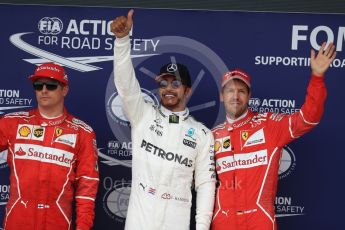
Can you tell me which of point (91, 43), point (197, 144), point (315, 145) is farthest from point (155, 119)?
point (315, 145)

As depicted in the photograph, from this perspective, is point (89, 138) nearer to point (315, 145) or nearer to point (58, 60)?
point (58, 60)

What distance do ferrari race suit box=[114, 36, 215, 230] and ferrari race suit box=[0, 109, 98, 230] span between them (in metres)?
0.28

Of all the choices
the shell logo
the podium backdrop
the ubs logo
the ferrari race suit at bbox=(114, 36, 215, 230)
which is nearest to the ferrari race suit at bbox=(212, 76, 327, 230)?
the ferrari race suit at bbox=(114, 36, 215, 230)

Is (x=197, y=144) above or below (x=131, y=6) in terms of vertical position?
below

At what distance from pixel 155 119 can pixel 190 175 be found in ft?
1.29

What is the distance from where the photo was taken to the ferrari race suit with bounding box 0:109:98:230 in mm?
3236

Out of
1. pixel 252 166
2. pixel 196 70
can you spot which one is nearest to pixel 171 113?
pixel 252 166

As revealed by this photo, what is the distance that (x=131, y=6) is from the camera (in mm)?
4035

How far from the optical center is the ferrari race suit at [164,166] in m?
3.19

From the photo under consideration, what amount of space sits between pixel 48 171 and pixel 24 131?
0.30 m

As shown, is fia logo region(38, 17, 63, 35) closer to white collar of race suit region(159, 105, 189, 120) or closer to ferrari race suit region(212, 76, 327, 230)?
white collar of race suit region(159, 105, 189, 120)

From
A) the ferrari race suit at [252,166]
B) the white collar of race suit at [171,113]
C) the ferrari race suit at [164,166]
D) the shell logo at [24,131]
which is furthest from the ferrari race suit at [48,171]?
the ferrari race suit at [252,166]

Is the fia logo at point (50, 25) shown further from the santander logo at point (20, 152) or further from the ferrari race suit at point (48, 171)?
the santander logo at point (20, 152)

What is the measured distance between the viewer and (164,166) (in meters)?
3.24
